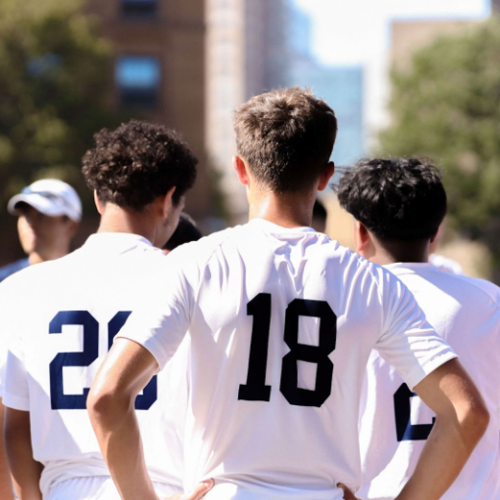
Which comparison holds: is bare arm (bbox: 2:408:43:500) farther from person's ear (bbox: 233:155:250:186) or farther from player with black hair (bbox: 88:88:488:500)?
person's ear (bbox: 233:155:250:186)

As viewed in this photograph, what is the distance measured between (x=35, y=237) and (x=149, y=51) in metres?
34.7

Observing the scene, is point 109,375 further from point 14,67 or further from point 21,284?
point 14,67

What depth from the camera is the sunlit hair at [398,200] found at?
317 centimetres

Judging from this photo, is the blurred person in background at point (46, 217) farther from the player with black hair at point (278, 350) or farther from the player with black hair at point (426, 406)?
the player with black hair at point (278, 350)

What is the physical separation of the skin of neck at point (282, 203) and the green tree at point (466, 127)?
35508 mm

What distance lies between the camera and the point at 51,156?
31.2 metres

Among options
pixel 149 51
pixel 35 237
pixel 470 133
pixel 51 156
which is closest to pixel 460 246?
pixel 470 133

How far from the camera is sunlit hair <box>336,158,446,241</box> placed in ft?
10.4

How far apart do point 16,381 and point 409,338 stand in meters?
1.41

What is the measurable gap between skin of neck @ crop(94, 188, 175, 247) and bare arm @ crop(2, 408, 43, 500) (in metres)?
0.73

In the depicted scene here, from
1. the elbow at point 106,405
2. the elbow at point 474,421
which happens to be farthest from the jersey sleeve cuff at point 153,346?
the elbow at point 474,421

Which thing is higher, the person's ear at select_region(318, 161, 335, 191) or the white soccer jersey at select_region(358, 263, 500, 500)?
the person's ear at select_region(318, 161, 335, 191)

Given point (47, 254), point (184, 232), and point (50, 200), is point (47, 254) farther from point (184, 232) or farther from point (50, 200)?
point (184, 232)

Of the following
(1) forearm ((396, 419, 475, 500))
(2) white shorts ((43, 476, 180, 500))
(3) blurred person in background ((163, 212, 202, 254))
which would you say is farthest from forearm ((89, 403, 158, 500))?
(3) blurred person in background ((163, 212, 202, 254))
